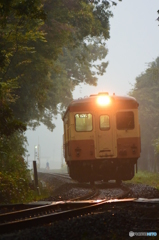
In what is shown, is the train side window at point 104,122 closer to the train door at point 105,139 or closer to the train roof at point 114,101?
the train door at point 105,139

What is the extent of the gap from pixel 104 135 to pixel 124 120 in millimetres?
936

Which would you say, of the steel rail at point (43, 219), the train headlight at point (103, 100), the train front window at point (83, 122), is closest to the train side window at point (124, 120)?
the train headlight at point (103, 100)

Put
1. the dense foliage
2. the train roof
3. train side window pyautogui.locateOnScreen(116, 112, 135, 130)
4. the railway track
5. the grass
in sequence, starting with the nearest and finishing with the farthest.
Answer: the railway track
train side window pyautogui.locateOnScreen(116, 112, 135, 130)
the train roof
the grass
the dense foliage

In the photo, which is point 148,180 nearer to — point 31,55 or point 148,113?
point 31,55

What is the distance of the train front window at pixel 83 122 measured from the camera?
16828 millimetres

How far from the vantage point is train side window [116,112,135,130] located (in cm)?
1677

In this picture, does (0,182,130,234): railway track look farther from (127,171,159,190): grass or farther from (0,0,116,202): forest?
(127,171,159,190): grass

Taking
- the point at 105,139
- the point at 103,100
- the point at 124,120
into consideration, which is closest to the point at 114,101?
the point at 103,100

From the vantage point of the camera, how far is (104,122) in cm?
1689

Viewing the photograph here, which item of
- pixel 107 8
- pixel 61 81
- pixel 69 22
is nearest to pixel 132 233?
pixel 69 22

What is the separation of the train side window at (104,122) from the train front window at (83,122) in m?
0.37

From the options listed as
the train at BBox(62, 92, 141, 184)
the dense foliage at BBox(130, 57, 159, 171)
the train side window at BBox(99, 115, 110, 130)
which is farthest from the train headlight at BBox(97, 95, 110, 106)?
the dense foliage at BBox(130, 57, 159, 171)

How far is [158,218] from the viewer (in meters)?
7.06

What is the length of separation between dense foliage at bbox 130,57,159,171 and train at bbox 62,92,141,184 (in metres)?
26.8
